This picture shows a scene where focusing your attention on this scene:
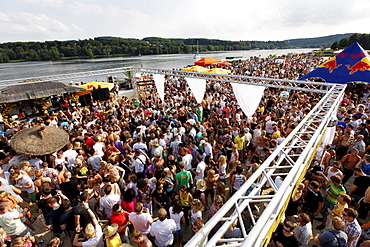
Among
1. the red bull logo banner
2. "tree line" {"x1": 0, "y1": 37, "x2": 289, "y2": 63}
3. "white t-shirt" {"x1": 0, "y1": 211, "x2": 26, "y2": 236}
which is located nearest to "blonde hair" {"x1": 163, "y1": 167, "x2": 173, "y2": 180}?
"white t-shirt" {"x1": 0, "y1": 211, "x2": 26, "y2": 236}

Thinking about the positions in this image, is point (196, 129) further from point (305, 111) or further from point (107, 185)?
point (305, 111)

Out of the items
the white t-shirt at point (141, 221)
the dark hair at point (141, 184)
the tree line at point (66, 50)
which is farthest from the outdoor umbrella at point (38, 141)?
the tree line at point (66, 50)

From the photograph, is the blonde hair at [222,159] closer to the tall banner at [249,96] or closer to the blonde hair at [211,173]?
the blonde hair at [211,173]

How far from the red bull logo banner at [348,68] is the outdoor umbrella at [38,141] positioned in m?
12.2

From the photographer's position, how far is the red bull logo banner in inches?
373

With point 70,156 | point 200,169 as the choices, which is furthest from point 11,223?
point 200,169

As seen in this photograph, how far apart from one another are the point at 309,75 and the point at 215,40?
148 metres

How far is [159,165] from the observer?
435cm

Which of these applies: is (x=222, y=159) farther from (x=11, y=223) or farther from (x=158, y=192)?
(x=11, y=223)

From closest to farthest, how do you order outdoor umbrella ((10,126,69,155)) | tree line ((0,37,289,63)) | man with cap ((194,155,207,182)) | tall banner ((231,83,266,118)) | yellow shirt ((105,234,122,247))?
1. yellow shirt ((105,234,122,247))
2. man with cap ((194,155,207,182))
3. outdoor umbrella ((10,126,69,155))
4. tall banner ((231,83,266,118))
5. tree line ((0,37,289,63))

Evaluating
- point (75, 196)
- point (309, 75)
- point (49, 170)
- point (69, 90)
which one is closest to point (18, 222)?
point (75, 196)

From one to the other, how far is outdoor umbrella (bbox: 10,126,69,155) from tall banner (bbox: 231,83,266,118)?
19.9 feet

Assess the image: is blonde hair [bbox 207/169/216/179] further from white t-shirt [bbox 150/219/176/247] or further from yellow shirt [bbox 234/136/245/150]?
yellow shirt [bbox 234/136/245/150]

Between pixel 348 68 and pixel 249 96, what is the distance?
6914 mm
